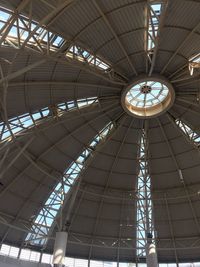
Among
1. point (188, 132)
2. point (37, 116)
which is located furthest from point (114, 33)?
→ point (188, 132)

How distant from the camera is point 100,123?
1352 inches

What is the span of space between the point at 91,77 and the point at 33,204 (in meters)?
16.7

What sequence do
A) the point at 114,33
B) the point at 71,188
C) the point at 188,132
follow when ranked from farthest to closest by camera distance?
the point at 71,188, the point at 188,132, the point at 114,33

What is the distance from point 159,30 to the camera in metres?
23.5

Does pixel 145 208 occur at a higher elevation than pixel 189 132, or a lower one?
lower

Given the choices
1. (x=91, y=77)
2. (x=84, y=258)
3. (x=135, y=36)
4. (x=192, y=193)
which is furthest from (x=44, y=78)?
(x=84, y=258)

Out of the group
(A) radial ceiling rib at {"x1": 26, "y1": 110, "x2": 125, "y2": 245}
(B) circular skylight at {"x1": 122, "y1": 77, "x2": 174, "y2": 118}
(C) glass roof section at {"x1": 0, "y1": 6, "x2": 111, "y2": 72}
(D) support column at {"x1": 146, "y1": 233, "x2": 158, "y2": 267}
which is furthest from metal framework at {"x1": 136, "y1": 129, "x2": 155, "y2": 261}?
(C) glass roof section at {"x1": 0, "y1": 6, "x2": 111, "y2": 72}

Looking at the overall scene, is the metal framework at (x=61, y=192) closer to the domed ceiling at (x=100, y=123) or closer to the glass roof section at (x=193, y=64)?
the domed ceiling at (x=100, y=123)

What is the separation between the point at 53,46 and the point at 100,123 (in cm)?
1054

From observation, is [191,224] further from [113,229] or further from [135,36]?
[135,36]

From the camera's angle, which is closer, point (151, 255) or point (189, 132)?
point (151, 255)

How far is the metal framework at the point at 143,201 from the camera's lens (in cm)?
3512

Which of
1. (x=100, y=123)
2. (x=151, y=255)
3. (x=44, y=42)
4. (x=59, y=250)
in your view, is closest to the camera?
(x=44, y=42)

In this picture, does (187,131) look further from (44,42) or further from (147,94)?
(44,42)
